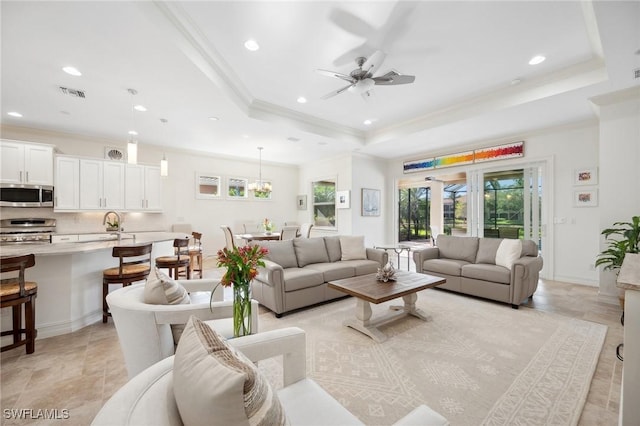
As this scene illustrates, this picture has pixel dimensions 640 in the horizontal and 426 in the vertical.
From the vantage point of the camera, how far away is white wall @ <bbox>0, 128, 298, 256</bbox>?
543 cm

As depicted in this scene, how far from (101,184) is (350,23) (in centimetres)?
577

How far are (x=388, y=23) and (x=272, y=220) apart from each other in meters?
6.52

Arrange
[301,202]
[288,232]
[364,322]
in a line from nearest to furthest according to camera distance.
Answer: [364,322] → [288,232] → [301,202]

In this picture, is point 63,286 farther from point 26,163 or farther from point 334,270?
point 26,163

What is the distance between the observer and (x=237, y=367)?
0.68 meters

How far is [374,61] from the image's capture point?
2.85 metres

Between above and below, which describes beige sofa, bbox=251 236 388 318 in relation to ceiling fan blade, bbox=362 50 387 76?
below

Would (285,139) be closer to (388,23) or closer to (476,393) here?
(388,23)

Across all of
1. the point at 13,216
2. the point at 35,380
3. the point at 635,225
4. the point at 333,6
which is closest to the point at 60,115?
the point at 13,216

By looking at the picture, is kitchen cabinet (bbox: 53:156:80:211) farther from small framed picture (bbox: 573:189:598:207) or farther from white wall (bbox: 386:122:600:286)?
small framed picture (bbox: 573:189:598:207)

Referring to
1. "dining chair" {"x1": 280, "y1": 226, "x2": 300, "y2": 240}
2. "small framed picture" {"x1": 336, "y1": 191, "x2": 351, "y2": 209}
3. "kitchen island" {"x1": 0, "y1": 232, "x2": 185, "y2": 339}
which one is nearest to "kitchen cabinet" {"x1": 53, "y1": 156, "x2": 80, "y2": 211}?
"kitchen island" {"x1": 0, "y1": 232, "x2": 185, "y2": 339}

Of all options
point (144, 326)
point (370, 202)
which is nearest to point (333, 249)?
point (144, 326)

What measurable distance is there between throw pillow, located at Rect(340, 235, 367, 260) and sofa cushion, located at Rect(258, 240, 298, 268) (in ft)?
2.96

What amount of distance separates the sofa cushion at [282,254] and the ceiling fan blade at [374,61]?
8.29 ft
